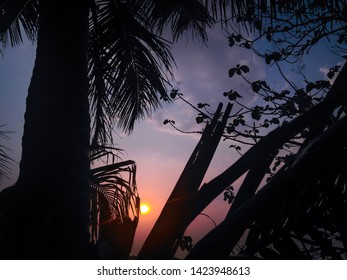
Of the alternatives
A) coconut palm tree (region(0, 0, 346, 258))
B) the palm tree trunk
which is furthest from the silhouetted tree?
the palm tree trunk

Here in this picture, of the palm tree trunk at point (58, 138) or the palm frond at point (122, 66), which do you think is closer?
the palm tree trunk at point (58, 138)

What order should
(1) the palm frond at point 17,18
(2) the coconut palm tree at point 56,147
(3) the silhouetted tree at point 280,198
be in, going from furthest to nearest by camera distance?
(1) the palm frond at point 17,18 < (2) the coconut palm tree at point 56,147 < (3) the silhouetted tree at point 280,198

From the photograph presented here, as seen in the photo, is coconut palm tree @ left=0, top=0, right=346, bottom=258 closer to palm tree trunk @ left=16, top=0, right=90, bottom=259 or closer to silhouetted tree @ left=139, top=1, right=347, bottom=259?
palm tree trunk @ left=16, top=0, right=90, bottom=259

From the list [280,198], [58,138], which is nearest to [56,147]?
[58,138]

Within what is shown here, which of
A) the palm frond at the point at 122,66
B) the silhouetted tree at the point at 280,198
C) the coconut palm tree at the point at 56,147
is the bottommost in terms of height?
the silhouetted tree at the point at 280,198

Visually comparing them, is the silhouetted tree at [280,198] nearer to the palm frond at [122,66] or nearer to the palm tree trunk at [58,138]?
the palm tree trunk at [58,138]

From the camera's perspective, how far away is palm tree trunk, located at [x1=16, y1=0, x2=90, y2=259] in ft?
5.18

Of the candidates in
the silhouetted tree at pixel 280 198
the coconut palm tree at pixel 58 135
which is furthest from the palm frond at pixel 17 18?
the silhouetted tree at pixel 280 198

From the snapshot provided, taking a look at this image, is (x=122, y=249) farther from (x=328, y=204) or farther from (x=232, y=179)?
(x=328, y=204)

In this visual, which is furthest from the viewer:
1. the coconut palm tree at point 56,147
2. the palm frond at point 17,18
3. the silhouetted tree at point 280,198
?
the palm frond at point 17,18

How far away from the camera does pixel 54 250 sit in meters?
1.42

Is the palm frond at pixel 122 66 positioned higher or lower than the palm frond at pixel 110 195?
higher

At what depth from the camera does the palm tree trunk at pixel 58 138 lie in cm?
158

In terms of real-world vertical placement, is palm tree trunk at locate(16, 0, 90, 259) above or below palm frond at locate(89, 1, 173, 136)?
below
